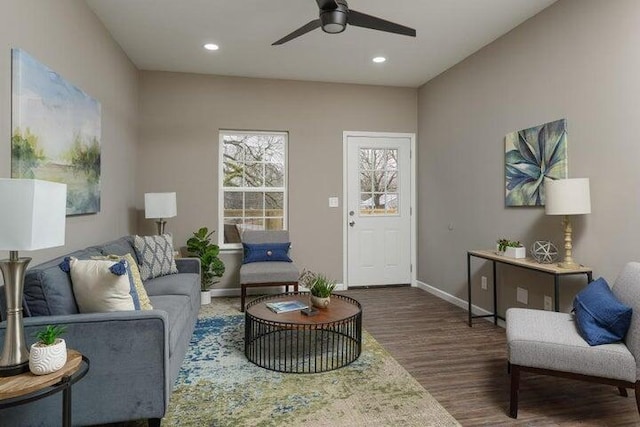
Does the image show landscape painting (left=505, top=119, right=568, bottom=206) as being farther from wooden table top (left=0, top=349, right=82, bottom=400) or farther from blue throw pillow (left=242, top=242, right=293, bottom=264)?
wooden table top (left=0, top=349, right=82, bottom=400)

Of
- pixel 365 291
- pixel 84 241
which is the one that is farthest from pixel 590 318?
pixel 84 241

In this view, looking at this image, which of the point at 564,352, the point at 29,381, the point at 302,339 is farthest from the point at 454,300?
the point at 29,381

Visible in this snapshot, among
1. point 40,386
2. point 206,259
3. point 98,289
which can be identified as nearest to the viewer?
point 40,386

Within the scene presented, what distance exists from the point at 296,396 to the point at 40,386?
1.34m

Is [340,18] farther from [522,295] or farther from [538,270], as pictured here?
[522,295]

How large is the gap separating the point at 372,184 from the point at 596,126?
2.76 m

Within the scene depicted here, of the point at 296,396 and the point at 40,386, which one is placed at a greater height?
the point at 40,386

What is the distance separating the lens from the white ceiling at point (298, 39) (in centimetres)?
304

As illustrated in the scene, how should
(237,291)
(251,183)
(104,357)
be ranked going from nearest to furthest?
1. (104,357)
2. (237,291)
3. (251,183)

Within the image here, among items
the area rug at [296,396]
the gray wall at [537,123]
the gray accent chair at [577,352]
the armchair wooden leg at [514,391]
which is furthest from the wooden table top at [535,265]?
the area rug at [296,396]

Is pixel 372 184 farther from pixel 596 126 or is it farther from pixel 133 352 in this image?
pixel 133 352

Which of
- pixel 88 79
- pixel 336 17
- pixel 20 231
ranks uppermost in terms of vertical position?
pixel 336 17

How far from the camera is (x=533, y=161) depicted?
3.23 meters

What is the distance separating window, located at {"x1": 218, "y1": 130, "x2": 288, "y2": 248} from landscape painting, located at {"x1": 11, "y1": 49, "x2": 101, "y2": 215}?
1740 millimetres
